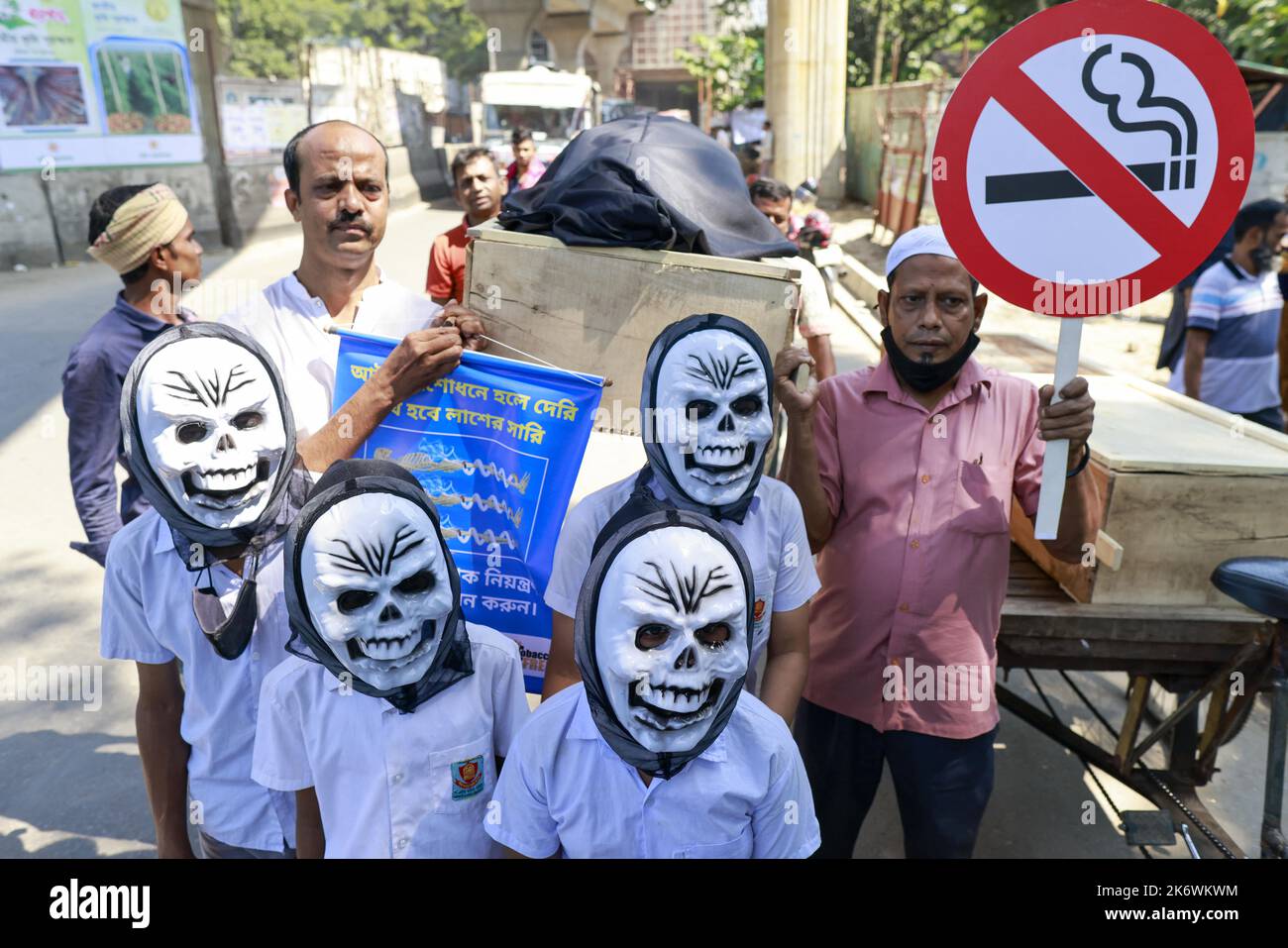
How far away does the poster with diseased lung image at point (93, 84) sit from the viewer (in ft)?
42.5

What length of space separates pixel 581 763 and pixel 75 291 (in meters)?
13.2

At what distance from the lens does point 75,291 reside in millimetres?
12516

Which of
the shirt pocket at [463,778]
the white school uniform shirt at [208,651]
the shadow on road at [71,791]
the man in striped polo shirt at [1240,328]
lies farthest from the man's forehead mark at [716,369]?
the man in striped polo shirt at [1240,328]

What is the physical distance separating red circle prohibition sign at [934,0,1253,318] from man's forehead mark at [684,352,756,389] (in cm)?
51

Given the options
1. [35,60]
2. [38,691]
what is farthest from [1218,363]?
[35,60]

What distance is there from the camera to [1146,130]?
6.36 ft

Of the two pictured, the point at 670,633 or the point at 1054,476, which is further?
the point at 1054,476

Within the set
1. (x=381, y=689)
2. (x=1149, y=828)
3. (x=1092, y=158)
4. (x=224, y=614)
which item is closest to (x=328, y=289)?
(x=224, y=614)

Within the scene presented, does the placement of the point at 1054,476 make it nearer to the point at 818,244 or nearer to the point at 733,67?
the point at 818,244

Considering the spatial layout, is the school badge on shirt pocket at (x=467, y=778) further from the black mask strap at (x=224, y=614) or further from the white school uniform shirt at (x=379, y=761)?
the black mask strap at (x=224, y=614)

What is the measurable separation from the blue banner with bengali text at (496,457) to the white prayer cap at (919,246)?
86 centimetres

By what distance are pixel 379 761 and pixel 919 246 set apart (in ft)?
5.71

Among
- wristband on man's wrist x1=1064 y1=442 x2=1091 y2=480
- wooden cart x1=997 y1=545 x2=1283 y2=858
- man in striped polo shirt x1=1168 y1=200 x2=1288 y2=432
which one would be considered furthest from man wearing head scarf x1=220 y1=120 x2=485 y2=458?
man in striped polo shirt x1=1168 y1=200 x2=1288 y2=432
